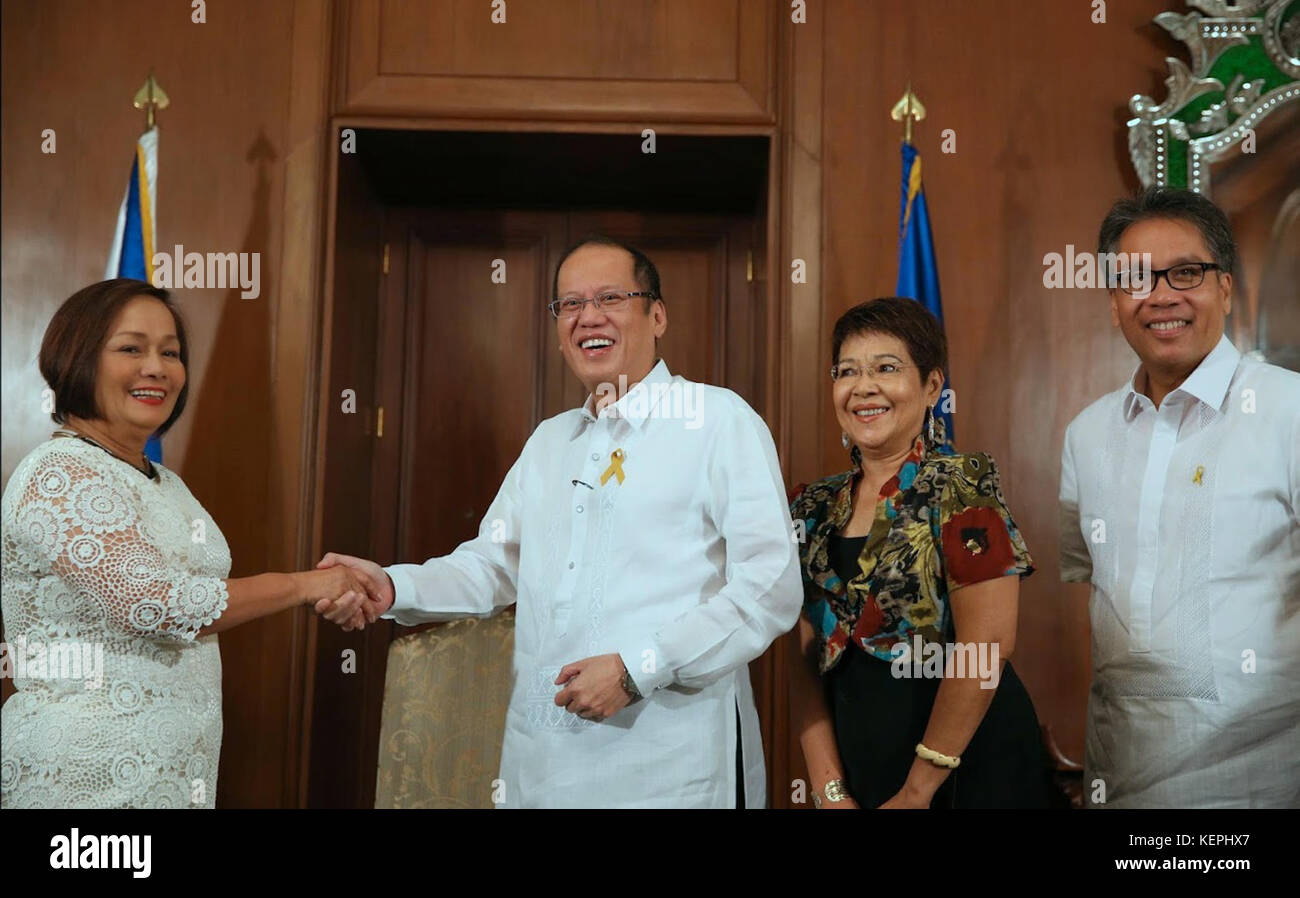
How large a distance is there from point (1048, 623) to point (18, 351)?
3.10 m

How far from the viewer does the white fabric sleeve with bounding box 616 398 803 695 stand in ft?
7.61

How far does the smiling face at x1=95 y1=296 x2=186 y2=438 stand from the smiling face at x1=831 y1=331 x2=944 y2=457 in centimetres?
136

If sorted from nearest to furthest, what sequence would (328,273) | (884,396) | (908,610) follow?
(908,610) < (884,396) < (328,273)

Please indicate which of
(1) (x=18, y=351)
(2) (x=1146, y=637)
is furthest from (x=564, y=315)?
(1) (x=18, y=351)

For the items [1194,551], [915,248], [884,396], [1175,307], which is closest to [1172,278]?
[1175,307]

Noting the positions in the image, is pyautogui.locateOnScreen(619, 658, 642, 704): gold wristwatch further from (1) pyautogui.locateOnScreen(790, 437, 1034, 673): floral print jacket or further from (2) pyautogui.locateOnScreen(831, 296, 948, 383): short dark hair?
(2) pyautogui.locateOnScreen(831, 296, 948, 383): short dark hair

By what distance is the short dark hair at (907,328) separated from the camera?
241 centimetres

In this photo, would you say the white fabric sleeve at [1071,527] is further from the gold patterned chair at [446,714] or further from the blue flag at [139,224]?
the blue flag at [139,224]

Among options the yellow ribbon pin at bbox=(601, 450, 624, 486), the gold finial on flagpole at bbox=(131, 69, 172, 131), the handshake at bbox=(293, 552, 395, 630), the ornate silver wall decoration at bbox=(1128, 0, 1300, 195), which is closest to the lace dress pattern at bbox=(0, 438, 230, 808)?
the handshake at bbox=(293, 552, 395, 630)

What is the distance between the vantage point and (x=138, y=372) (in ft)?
8.22

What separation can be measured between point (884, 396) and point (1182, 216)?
0.74m

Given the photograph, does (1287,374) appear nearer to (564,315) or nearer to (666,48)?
(564,315)

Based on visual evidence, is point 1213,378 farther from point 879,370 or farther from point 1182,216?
point 879,370
